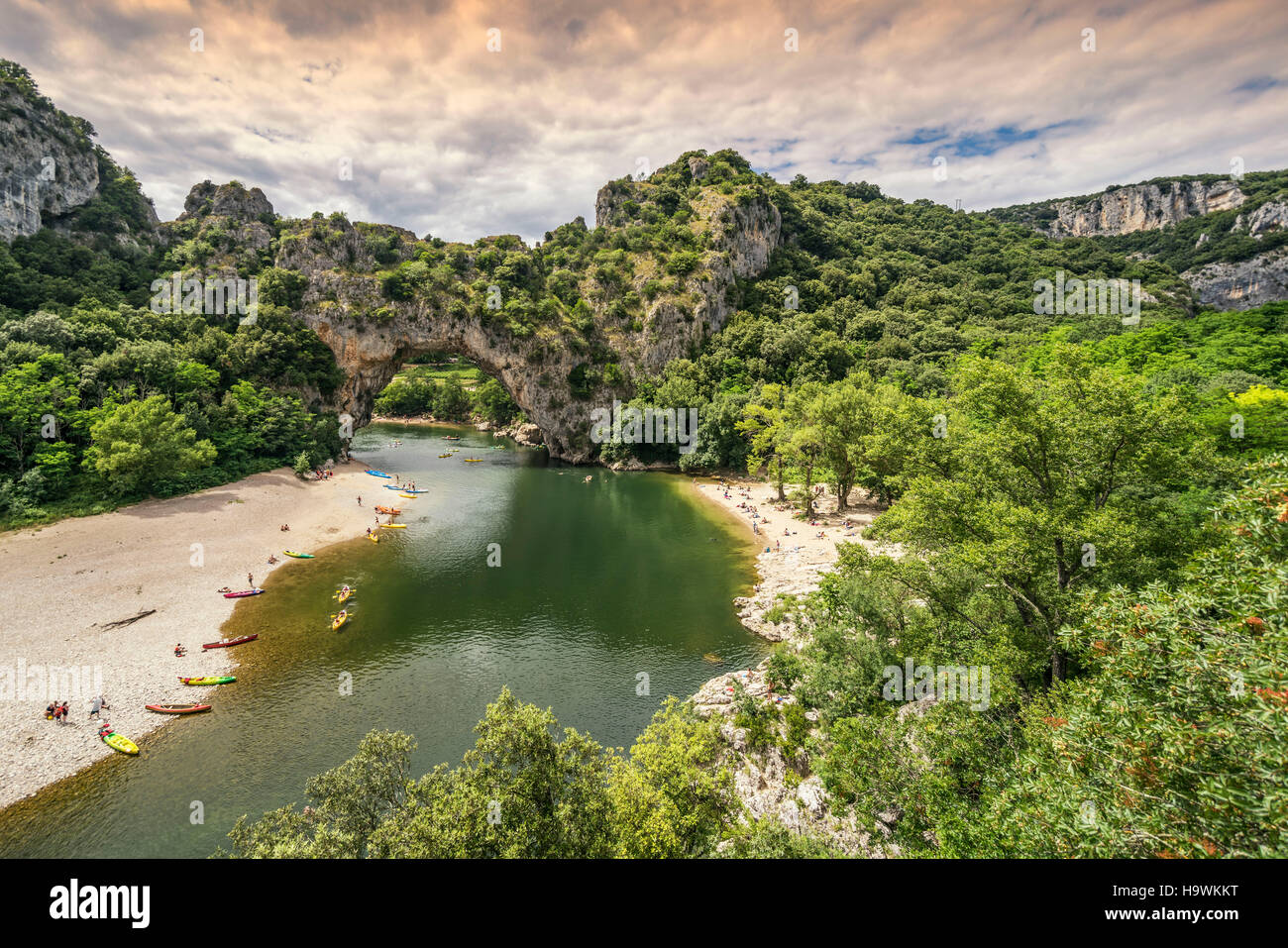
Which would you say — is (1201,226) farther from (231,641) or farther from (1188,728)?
(231,641)

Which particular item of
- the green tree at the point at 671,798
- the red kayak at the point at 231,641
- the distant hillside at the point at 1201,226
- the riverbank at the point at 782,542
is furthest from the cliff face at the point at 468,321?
the distant hillside at the point at 1201,226

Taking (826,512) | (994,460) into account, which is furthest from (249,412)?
(994,460)

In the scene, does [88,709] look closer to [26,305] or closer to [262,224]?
[26,305]

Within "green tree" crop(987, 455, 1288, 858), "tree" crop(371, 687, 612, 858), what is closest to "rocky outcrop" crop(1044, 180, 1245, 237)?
"green tree" crop(987, 455, 1288, 858)

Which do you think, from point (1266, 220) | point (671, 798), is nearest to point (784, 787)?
point (671, 798)

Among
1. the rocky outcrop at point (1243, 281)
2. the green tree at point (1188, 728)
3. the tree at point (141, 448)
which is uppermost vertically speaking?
the rocky outcrop at point (1243, 281)

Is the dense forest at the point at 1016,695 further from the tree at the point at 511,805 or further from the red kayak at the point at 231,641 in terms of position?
the red kayak at the point at 231,641

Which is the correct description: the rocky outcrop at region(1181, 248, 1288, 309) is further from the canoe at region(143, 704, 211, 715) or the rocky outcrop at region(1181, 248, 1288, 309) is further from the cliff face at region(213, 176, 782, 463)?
the canoe at region(143, 704, 211, 715)
